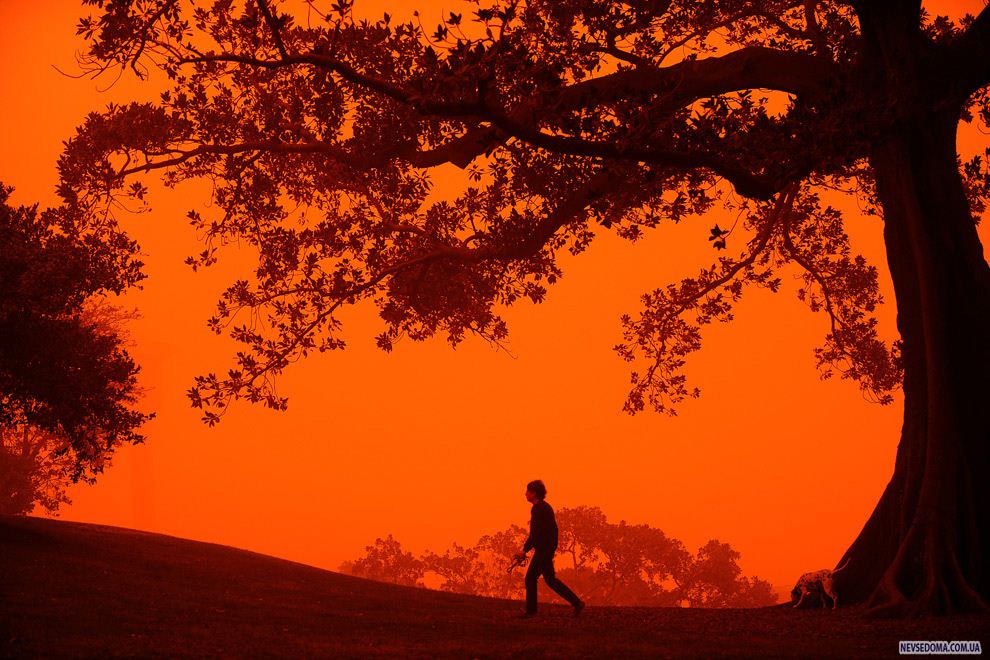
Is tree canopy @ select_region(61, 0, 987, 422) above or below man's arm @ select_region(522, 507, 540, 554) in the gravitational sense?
above

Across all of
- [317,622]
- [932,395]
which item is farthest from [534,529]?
[932,395]

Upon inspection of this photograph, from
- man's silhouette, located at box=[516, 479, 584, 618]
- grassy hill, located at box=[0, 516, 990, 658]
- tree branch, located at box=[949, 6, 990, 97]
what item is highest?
tree branch, located at box=[949, 6, 990, 97]

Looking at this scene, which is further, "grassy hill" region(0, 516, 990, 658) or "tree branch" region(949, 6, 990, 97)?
"tree branch" region(949, 6, 990, 97)

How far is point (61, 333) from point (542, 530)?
13307mm

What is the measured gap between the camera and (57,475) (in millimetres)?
45969

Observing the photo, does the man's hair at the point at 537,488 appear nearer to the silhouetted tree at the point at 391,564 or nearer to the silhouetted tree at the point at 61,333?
the silhouetted tree at the point at 61,333

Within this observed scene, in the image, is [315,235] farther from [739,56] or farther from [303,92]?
[739,56]

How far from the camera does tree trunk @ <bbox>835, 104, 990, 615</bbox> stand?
48.8 ft

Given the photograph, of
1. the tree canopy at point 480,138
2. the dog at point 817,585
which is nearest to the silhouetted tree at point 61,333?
the tree canopy at point 480,138

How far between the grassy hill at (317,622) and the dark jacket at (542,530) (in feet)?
4.06

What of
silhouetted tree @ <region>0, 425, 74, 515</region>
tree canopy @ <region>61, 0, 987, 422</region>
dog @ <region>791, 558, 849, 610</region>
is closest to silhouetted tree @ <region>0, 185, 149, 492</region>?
tree canopy @ <region>61, 0, 987, 422</region>

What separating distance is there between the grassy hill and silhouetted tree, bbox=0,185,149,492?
117 inches

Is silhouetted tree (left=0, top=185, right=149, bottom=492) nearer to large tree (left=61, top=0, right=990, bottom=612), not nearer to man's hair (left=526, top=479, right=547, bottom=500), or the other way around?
large tree (left=61, top=0, right=990, bottom=612)

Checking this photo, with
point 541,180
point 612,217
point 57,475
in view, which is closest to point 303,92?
point 541,180
